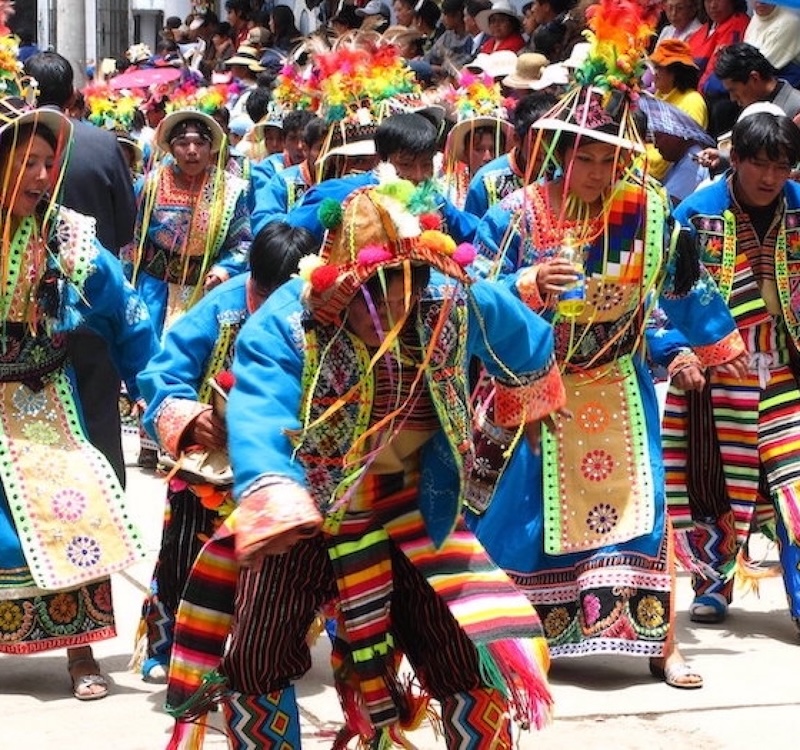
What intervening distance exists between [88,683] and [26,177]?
1.43 meters

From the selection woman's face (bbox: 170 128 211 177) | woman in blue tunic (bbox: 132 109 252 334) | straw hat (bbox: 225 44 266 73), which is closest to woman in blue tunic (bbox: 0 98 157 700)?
woman in blue tunic (bbox: 132 109 252 334)

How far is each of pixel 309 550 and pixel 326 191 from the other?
1154 mm

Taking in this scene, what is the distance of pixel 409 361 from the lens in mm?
3869

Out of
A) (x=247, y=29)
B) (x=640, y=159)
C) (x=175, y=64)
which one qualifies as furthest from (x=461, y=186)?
(x=247, y=29)

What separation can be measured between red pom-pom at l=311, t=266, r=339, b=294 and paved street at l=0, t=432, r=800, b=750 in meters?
1.42

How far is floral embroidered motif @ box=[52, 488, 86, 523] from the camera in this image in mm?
5258

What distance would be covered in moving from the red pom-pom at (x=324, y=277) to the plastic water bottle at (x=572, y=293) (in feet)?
5.37

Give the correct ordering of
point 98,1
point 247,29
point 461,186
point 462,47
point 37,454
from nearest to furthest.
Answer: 1. point 37,454
2. point 461,186
3. point 462,47
4. point 247,29
5. point 98,1

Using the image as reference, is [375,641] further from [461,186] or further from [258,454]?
[461,186]

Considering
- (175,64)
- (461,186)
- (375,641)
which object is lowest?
(175,64)

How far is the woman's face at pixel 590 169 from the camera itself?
532 cm

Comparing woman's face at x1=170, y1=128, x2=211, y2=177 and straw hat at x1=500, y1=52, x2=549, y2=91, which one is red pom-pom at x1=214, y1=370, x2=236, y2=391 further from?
straw hat at x1=500, y1=52, x2=549, y2=91

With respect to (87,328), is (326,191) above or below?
above

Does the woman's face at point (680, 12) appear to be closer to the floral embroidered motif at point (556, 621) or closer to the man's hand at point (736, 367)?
the man's hand at point (736, 367)
